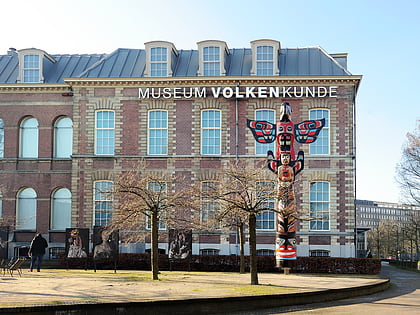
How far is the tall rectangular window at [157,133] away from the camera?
36.8 meters

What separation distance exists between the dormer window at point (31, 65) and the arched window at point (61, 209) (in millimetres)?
7594

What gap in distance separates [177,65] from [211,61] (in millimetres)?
2512

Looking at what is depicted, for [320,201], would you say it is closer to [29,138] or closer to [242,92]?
[242,92]

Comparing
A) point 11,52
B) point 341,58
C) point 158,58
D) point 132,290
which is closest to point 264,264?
point 132,290

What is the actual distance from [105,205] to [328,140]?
14325 millimetres

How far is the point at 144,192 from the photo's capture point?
72.4 feet

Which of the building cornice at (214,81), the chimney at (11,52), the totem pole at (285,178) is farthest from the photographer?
the chimney at (11,52)

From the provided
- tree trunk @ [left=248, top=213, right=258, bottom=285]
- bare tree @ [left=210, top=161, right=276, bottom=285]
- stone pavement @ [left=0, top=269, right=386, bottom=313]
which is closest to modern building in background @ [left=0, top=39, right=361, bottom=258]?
bare tree @ [left=210, top=161, right=276, bottom=285]

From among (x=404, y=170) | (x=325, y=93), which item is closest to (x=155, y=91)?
(x=325, y=93)

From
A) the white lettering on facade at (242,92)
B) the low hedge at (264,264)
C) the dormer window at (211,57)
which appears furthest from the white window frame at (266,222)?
the dormer window at (211,57)

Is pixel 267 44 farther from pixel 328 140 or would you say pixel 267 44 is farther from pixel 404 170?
pixel 404 170

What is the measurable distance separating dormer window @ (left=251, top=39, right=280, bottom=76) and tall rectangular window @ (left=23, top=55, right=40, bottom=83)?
47.0ft

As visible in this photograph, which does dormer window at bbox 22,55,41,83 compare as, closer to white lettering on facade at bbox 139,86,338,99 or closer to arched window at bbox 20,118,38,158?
arched window at bbox 20,118,38,158

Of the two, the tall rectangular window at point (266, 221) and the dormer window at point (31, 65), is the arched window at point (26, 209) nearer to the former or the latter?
the dormer window at point (31, 65)
